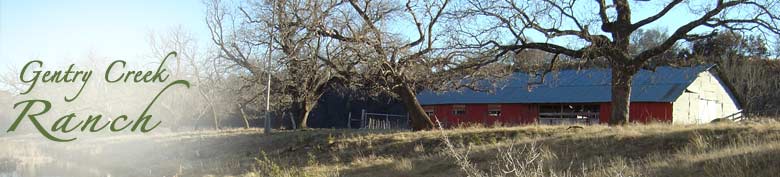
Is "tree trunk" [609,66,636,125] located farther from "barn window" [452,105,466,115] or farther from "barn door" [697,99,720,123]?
"barn window" [452,105,466,115]

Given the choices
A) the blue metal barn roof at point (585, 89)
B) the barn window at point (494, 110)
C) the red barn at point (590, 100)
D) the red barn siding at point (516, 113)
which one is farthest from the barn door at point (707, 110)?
the barn window at point (494, 110)

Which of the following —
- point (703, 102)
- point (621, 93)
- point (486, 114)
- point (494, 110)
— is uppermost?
point (703, 102)

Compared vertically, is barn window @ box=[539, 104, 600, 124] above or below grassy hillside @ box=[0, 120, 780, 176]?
above

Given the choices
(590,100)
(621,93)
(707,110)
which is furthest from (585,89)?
(621,93)

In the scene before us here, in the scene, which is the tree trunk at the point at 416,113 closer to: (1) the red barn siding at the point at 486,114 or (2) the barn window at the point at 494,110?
(1) the red barn siding at the point at 486,114

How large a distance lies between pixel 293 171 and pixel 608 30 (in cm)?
1155

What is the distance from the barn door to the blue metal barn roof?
244cm

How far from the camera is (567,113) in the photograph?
134ft

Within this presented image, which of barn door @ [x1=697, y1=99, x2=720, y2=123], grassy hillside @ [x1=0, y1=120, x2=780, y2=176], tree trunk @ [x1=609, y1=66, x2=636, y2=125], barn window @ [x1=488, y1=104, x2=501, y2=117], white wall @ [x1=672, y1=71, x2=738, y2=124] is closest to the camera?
grassy hillside @ [x1=0, y1=120, x2=780, y2=176]

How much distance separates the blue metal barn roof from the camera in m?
37.6

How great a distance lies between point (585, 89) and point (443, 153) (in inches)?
1081

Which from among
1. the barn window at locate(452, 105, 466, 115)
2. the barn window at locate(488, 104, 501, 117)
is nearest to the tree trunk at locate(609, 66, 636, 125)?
the barn window at locate(488, 104, 501, 117)

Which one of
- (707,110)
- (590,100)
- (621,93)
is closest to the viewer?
(621,93)

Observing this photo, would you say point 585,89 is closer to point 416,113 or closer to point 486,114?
point 486,114
